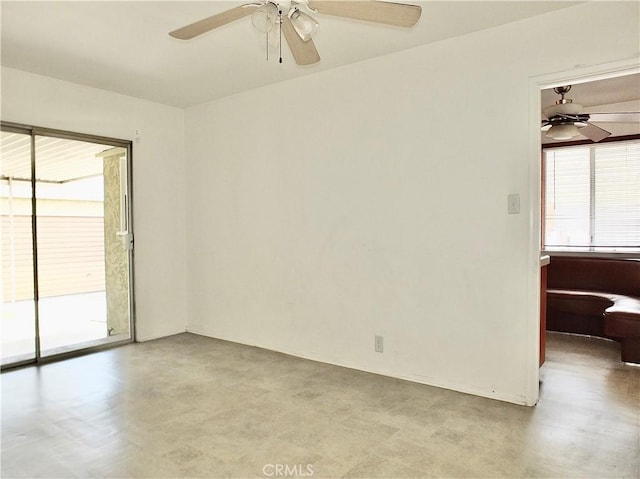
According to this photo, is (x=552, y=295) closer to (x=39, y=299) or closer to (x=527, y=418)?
(x=527, y=418)

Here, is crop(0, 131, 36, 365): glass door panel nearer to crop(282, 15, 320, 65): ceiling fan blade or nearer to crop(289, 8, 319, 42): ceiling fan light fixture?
crop(282, 15, 320, 65): ceiling fan blade

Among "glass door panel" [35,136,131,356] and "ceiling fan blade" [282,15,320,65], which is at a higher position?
"ceiling fan blade" [282,15,320,65]

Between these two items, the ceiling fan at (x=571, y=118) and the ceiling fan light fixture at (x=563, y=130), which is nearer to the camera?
the ceiling fan at (x=571, y=118)

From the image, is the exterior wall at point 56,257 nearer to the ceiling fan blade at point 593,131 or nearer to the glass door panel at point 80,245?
the glass door panel at point 80,245

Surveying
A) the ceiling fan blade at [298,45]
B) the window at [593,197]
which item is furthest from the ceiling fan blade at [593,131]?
the ceiling fan blade at [298,45]

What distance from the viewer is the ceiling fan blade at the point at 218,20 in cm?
204

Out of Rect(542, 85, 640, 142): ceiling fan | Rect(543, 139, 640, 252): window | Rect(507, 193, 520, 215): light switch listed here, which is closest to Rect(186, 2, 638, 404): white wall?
Rect(507, 193, 520, 215): light switch

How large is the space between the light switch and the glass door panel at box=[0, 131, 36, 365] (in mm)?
3977

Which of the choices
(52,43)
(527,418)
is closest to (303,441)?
(527,418)

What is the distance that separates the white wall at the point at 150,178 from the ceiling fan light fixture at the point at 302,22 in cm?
302

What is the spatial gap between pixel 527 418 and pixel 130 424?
240cm

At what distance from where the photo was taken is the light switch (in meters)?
2.96

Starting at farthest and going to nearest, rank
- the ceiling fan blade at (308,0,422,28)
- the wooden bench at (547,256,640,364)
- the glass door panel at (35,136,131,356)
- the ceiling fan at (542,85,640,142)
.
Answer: the wooden bench at (547,256,640,364) → the glass door panel at (35,136,131,356) → the ceiling fan at (542,85,640,142) → the ceiling fan blade at (308,0,422,28)

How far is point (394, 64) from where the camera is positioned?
3.48 metres
